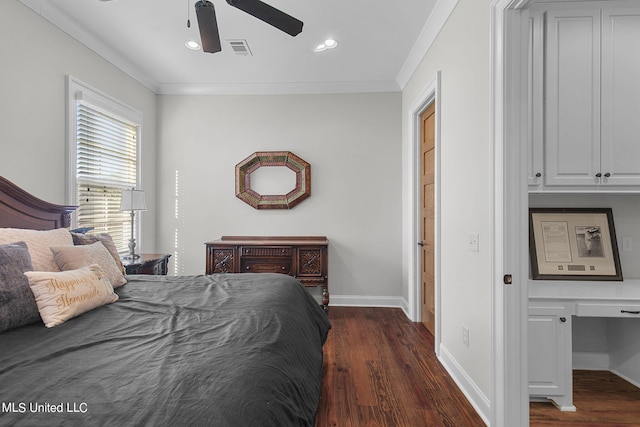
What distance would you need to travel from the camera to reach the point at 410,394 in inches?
79.7

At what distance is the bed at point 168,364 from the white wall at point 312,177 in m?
2.14

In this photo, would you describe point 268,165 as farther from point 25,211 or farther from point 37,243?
point 37,243

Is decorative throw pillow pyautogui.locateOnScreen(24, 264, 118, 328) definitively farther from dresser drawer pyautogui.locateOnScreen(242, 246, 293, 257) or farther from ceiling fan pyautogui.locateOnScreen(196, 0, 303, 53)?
dresser drawer pyautogui.locateOnScreen(242, 246, 293, 257)

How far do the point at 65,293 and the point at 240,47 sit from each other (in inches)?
99.1

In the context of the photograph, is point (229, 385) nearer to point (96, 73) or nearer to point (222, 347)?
point (222, 347)

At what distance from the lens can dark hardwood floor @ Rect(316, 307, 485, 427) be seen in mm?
1798

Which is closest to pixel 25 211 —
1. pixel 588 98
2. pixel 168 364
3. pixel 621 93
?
pixel 168 364

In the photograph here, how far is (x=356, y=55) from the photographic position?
10.4ft

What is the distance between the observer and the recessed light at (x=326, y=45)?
2.90m

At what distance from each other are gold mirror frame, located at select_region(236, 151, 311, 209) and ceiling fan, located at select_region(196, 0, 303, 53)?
1964 millimetres

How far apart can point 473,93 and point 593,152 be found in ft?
3.06

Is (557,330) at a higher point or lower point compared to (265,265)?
lower
